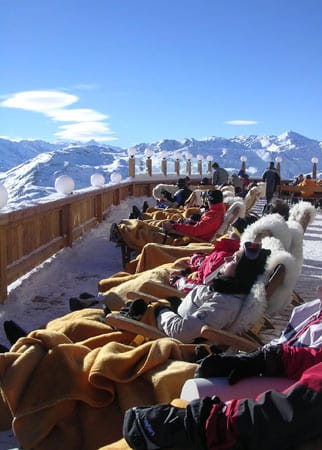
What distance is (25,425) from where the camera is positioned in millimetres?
2684

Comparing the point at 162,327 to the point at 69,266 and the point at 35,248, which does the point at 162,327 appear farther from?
the point at 69,266

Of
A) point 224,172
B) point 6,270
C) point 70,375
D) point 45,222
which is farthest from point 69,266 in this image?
point 224,172

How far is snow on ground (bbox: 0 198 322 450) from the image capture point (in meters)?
5.19

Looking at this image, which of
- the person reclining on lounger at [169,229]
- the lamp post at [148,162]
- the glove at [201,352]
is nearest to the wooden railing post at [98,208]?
the person reclining on lounger at [169,229]

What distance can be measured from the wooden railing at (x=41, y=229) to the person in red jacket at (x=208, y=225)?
5.05 ft

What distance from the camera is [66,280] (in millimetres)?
6820

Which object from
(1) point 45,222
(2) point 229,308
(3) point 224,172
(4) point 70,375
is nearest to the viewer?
(4) point 70,375

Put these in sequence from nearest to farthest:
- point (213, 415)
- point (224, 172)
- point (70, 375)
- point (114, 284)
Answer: point (213, 415)
point (70, 375)
point (114, 284)
point (224, 172)

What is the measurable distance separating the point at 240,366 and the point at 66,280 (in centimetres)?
468

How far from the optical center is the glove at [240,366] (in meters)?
2.37

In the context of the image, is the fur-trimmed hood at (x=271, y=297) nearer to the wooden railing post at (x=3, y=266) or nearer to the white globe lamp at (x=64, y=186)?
the wooden railing post at (x=3, y=266)

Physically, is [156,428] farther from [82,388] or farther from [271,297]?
[271,297]

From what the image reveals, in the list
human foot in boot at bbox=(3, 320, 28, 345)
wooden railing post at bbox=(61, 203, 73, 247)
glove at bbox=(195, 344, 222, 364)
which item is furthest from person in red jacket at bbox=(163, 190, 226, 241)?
glove at bbox=(195, 344, 222, 364)

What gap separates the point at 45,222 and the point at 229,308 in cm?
428
